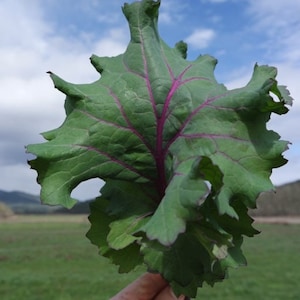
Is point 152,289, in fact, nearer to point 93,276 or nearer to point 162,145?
point 162,145

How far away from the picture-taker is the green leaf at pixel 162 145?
1.26 m

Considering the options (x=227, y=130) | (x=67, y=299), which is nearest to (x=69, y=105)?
(x=227, y=130)

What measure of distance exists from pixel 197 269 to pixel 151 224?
0.23 meters

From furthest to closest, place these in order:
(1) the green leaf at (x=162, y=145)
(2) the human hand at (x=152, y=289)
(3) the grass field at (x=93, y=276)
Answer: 1. (3) the grass field at (x=93, y=276)
2. (2) the human hand at (x=152, y=289)
3. (1) the green leaf at (x=162, y=145)

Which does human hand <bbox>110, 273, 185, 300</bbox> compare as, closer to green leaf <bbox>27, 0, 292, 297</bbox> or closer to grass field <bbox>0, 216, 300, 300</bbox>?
green leaf <bbox>27, 0, 292, 297</bbox>

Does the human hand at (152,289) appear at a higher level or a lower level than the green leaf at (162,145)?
lower

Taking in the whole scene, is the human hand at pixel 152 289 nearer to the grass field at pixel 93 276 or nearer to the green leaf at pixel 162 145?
the green leaf at pixel 162 145

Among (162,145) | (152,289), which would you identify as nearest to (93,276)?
(152,289)

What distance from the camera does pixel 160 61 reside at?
4.59 feet

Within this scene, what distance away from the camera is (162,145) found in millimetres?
1345

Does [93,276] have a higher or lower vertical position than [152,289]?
lower

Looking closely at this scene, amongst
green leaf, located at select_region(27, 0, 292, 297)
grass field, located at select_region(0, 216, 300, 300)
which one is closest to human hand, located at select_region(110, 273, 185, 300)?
green leaf, located at select_region(27, 0, 292, 297)

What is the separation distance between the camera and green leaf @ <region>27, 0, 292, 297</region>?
1.26m

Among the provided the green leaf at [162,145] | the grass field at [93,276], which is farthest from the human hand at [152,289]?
the grass field at [93,276]
